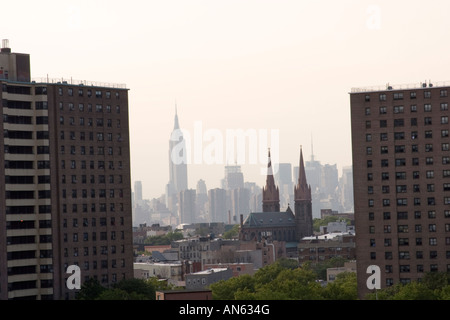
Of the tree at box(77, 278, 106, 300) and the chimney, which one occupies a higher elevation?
the chimney

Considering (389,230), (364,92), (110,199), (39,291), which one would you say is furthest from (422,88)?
(39,291)

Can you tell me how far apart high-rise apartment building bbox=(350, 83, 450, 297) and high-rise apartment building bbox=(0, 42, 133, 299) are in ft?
127

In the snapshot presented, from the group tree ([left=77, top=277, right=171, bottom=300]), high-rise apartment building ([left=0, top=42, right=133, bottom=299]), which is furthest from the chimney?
tree ([left=77, top=277, right=171, bottom=300])

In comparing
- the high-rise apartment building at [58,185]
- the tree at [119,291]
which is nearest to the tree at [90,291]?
the tree at [119,291]

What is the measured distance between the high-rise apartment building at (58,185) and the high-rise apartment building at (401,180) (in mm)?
38701

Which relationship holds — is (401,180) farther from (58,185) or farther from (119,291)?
(58,185)

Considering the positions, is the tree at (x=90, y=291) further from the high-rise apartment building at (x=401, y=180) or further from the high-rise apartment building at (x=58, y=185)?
the high-rise apartment building at (x=401, y=180)

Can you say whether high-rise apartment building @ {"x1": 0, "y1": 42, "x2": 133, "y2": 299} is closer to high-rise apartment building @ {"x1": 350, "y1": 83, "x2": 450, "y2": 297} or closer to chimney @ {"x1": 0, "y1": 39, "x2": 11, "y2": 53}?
chimney @ {"x1": 0, "y1": 39, "x2": 11, "y2": 53}

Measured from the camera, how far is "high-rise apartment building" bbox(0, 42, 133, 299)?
6378 inches

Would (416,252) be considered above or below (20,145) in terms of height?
below

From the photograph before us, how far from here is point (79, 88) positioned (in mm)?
169375

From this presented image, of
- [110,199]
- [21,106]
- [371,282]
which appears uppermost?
[21,106]

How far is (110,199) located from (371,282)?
4412cm
